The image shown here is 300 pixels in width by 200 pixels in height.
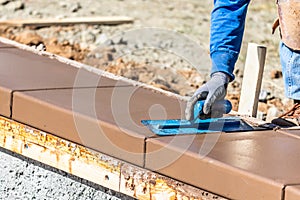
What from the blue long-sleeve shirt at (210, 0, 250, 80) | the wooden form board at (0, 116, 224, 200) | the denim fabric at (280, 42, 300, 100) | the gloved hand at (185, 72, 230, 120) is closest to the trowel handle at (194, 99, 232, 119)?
the gloved hand at (185, 72, 230, 120)

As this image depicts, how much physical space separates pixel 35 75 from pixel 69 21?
11.7ft

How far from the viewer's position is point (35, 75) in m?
3.74

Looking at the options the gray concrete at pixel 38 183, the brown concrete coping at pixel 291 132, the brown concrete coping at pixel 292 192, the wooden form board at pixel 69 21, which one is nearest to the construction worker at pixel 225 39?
the brown concrete coping at pixel 291 132

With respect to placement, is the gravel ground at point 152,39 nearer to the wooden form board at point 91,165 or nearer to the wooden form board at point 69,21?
the wooden form board at point 69,21

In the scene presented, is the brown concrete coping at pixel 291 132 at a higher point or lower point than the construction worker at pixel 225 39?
lower

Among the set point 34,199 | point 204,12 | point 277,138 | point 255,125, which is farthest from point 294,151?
point 204,12

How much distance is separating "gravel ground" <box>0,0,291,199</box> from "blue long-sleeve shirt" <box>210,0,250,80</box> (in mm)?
1421

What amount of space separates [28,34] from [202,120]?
387cm

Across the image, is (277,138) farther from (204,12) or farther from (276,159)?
(204,12)

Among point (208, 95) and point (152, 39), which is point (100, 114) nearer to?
point (208, 95)

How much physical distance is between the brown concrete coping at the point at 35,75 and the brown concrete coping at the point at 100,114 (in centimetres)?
8

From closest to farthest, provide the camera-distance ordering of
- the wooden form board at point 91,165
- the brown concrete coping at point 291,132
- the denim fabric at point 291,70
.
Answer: the wooden form board at point 91,165 < the brown concrete coping at point 291,132 < the denim fabric at point 291,70

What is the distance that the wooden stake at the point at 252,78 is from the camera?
4.27 m

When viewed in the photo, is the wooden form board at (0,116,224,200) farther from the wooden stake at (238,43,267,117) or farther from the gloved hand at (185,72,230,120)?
the wooden stake at (238,43,267,117)
